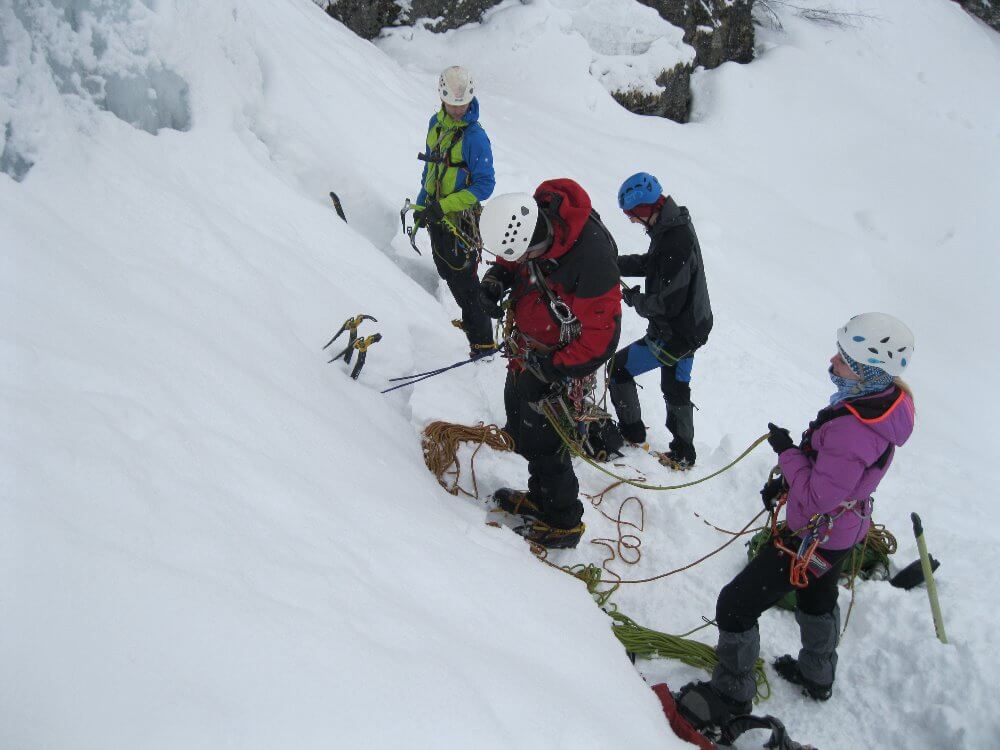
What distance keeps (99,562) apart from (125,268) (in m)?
1.36

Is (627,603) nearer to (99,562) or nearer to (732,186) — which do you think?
(99,562)

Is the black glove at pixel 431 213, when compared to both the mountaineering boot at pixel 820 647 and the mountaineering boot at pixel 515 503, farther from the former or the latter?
the mountaineering boot at pixel 820 647

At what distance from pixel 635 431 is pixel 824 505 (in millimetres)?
1882

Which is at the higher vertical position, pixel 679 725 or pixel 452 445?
pixel 452 445

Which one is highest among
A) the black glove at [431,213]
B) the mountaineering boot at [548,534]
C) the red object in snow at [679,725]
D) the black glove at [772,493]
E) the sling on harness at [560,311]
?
the sling on harness at [560,311]

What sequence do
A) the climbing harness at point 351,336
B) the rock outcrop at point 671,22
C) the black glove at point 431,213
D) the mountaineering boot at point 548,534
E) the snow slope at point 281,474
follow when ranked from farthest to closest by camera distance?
1. the rock outcrop at point 671,22
2. the black glove at point 431,213
3. the mountaineering boot at point 548,534
4. the climbing harness at point 351,336
5. the snow slope at point 281,474

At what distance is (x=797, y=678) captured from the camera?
2.80 m

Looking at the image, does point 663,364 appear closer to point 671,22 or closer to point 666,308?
point 666,308

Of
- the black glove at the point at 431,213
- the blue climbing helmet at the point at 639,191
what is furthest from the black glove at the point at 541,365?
the black glove at the point at 431,213

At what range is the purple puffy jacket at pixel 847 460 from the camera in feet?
7.07

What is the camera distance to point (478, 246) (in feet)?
13.5

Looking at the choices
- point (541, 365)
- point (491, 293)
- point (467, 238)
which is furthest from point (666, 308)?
point (467, 238)

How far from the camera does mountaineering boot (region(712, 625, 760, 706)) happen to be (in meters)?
2.56

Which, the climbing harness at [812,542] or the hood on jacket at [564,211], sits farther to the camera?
the hood on jacket at [564,211]
